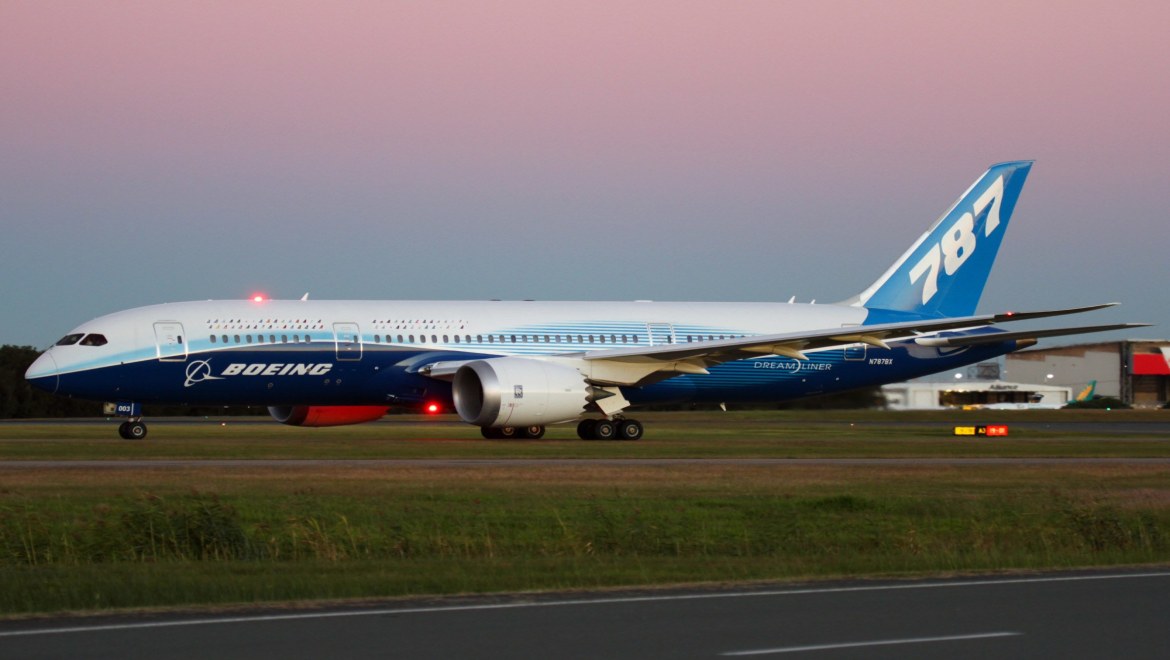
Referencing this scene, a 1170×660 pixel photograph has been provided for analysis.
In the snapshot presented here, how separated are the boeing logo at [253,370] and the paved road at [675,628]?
1031 inches

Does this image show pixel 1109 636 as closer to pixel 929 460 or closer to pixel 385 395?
pixel 929 460

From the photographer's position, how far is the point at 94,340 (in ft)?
123

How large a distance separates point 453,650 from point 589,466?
19043 mm

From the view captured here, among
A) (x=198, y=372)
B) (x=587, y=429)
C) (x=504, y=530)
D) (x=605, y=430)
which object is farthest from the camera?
(x=587, y=429)

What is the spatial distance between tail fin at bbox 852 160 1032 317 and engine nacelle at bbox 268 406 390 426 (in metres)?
15.1

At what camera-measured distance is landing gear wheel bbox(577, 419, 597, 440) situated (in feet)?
134

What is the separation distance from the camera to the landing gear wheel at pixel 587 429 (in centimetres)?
4078

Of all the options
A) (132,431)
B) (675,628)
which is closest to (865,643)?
(675,628)

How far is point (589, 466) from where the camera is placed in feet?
94.5

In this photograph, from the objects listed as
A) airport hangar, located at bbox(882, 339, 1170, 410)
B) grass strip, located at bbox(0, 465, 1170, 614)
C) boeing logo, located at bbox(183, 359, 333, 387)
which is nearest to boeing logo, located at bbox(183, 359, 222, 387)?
boeing logo, located at bbox(183, 359, 333, 387)

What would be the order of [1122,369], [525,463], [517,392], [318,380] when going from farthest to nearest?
[1122,369] → [318,380] → [517,392] → [525,463]

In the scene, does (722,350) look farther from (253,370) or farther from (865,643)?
(865,643)

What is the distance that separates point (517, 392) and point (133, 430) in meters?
9.40

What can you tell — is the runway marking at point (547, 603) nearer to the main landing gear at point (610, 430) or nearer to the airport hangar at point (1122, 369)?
the main landing gear at point (610, 430)
